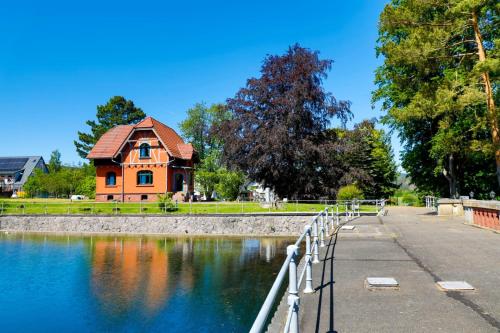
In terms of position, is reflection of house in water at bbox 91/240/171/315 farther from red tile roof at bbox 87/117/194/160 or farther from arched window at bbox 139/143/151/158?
red tile roof at bbox 87/117/194/160

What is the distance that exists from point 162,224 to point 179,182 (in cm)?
1451

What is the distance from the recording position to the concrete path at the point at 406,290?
477 centimetres

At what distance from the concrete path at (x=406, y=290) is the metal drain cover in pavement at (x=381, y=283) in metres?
0.11

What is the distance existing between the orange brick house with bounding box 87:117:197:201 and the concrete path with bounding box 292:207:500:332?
32.1 metres

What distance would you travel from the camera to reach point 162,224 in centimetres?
3036

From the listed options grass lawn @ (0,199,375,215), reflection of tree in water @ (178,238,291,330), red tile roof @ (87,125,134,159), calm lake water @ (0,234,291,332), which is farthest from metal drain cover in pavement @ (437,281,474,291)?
red tile roof @ (87,125,134,159)

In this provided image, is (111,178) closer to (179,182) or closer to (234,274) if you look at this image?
(179,182)

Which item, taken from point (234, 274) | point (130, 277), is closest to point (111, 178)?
point (130, 277)

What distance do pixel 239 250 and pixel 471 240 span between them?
511 inches

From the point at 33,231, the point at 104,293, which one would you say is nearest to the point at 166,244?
the point at 104,293

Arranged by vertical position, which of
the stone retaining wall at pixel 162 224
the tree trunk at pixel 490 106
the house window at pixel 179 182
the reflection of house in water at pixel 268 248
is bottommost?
the reflection of house in water at pixel 268 248

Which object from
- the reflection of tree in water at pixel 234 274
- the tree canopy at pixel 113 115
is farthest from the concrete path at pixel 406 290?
the tree canopy at pixel 113 115

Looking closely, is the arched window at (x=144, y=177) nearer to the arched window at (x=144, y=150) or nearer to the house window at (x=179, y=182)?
the arched window at (x=144, y=150)

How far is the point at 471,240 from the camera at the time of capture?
11844mm
